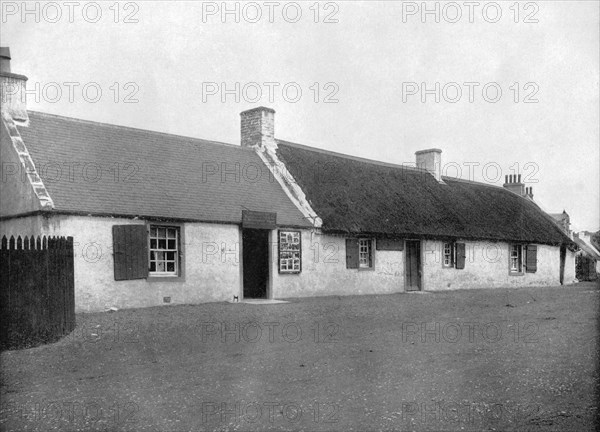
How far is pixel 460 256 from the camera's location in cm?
2473

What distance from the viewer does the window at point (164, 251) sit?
50.2 ft

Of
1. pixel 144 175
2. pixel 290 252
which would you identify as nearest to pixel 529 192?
pixel 290 252

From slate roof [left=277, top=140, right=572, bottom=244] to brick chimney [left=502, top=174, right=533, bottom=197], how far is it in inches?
180

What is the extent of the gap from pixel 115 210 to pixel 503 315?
32.5 feet

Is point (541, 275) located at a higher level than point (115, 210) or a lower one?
lower

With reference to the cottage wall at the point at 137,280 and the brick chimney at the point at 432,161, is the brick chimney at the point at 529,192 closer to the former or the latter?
the brick chimney at the point at 432,161

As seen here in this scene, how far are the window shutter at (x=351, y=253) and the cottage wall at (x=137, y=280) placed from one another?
4748 millimetres

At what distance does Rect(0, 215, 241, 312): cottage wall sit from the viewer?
13609mm

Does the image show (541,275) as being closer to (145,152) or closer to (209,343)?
(145,152)

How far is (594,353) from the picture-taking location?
8.06 metres

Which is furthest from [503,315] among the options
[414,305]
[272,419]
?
[272,419]

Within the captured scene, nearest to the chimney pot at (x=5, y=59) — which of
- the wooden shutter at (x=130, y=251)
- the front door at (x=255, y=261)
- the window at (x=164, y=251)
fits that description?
the wooden shutter at (x=130, y=251)

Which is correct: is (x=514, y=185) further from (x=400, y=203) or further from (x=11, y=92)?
(x=11, y=92)

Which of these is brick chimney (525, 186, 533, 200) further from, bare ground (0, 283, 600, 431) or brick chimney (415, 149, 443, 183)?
bare ground (0, 283, 600, 431)
